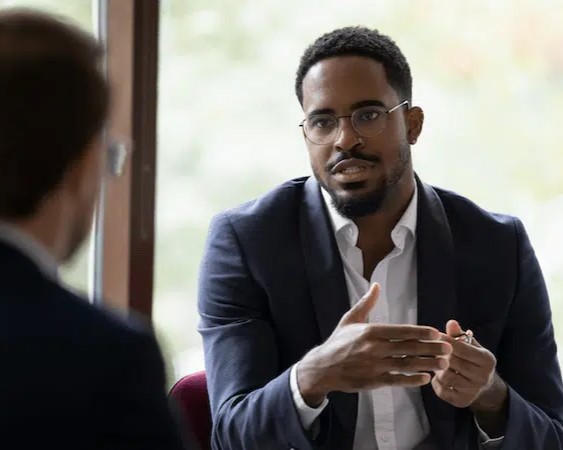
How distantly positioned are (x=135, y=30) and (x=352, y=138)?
685 millimetres

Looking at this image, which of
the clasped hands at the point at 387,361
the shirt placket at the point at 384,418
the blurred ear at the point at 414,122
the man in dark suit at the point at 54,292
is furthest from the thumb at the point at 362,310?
the man in dark suit at the point at 54,292

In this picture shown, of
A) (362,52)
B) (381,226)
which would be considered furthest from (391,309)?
(362,52)

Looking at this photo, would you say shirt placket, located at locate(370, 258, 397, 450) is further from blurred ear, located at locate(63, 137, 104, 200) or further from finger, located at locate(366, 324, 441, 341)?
blurred ear, located at locate(63, 137, 104, 200)

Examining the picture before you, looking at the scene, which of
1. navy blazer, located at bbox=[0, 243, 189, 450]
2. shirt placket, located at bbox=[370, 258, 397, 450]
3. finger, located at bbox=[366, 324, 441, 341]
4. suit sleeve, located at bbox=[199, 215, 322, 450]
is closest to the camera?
navy blazer, located at bbox=[0, 243, 189, 450]

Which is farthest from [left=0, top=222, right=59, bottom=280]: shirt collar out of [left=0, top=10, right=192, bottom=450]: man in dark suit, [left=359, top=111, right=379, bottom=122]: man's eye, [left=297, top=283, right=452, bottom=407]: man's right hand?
[left=359, top=111, right=379, bottom=122]: man's eye

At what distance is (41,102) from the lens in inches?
37.3

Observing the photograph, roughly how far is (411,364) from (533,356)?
1.30 ft

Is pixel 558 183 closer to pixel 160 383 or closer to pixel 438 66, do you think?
pixel 438 66

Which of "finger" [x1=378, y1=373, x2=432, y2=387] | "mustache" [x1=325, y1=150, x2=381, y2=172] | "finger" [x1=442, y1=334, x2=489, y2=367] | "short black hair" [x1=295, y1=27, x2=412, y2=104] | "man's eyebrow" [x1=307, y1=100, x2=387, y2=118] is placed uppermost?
"short black hair" [x1=295, y1=27, x2=412, y2=104]

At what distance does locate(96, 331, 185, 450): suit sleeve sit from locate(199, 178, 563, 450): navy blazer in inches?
33.1

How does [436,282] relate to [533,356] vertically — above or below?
above

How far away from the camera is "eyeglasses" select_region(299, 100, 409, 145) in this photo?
2.00m

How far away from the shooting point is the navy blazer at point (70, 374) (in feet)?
2.95

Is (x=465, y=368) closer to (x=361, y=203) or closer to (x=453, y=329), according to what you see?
(x=453, y=329)
